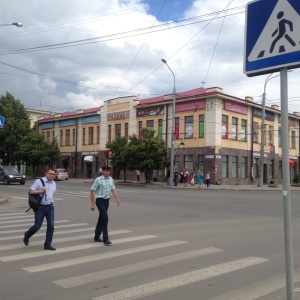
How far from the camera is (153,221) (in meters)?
12.7

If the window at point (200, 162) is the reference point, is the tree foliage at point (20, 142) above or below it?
above

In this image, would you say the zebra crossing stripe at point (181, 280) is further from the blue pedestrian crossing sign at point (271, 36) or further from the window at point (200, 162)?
the window at point (200, 162)

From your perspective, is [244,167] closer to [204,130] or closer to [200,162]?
[200,162]

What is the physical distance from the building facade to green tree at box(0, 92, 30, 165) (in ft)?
30.5

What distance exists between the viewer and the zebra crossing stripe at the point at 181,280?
209 inches

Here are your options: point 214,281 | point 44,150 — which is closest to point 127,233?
point 214,281

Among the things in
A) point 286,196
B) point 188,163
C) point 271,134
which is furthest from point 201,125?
point 286,196

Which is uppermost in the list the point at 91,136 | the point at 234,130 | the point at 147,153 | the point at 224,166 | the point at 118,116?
the point at 118,116

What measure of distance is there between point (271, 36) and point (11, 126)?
5816 cm

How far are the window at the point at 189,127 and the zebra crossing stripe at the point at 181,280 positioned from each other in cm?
3762

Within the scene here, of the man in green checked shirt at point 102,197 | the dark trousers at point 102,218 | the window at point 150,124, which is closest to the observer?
the dark trousers at point 102,218

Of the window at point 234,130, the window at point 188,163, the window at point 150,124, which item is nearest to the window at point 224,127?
the window at point 234,130

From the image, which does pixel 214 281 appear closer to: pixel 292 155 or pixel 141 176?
pixel 141 176

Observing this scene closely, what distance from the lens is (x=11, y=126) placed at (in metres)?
57.8
